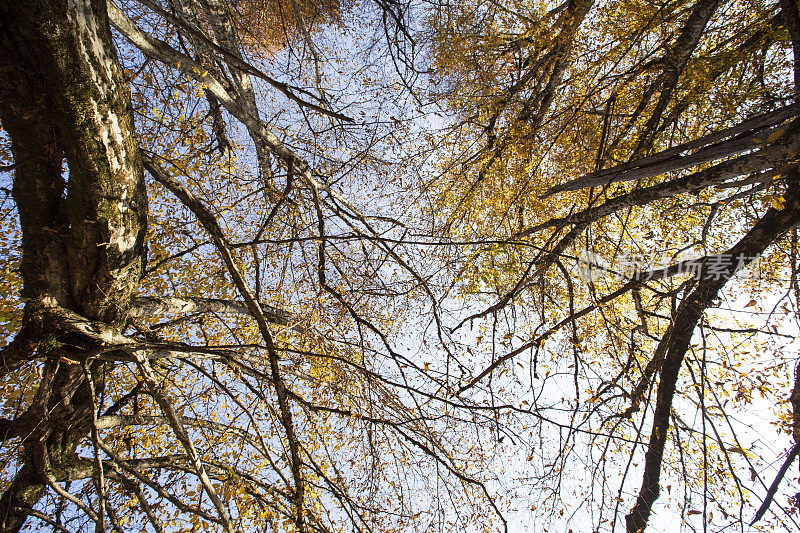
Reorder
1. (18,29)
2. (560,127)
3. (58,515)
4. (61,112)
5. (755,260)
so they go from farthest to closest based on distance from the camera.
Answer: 1. (560,127)
2. (755,260)
3. (58,515)
4. (61,112)
5. (18,29)

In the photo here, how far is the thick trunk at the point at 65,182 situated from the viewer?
2078 millimetres

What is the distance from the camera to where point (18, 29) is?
1991 millimetres

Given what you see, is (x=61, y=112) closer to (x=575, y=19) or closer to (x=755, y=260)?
(x=575, y=19)

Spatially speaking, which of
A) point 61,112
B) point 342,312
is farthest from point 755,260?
point 61,112

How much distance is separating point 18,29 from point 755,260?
707cm

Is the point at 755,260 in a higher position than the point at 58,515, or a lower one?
higher

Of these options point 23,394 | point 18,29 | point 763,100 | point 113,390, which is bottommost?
point 23,394

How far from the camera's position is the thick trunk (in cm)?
208

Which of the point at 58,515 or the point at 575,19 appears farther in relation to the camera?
the point at 575,19

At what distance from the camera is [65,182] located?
2.59 m

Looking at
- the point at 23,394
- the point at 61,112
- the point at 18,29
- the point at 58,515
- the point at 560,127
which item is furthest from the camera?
the point at 560,127

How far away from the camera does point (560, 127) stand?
5.94m

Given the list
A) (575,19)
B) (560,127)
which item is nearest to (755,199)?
(560,127)

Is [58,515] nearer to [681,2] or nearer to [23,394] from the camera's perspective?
[23,394]
